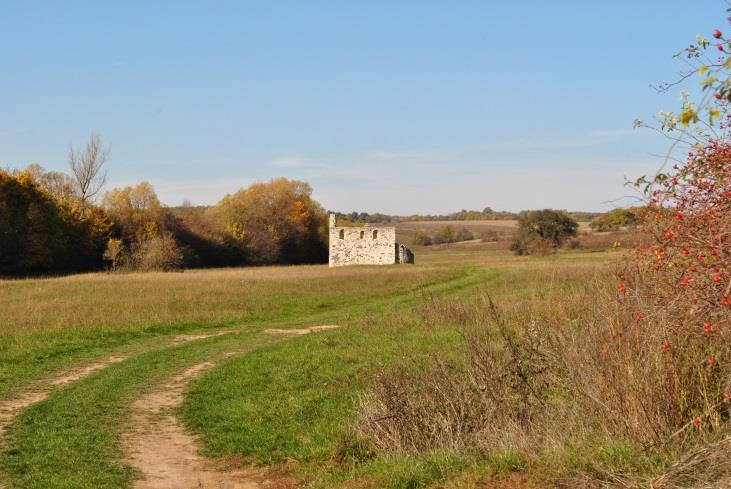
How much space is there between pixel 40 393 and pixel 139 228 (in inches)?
2184

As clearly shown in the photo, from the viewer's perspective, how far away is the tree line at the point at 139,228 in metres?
48.6

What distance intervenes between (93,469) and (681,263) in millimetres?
6365

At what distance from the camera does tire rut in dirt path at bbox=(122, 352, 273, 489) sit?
7.33m

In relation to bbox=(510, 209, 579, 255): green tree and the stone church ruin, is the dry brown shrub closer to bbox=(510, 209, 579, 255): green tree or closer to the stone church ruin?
the stone church ruin

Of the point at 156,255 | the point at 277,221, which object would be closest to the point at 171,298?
the point at 156,255

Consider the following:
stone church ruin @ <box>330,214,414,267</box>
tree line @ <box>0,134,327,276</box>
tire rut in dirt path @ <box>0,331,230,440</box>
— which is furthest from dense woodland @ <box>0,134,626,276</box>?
tire rut in dirt path @ <box>0,331,230,440</box>

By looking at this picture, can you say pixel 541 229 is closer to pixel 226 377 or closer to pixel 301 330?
pixel 301 330

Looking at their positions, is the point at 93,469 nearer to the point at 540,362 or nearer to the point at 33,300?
the point at 540,362

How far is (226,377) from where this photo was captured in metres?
12.7

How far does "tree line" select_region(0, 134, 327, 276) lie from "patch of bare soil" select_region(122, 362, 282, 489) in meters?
41.9

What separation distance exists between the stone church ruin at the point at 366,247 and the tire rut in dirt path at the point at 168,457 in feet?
179

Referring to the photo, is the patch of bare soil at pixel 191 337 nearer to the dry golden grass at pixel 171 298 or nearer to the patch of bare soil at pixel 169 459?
the dry golden grass at pixel 171 298

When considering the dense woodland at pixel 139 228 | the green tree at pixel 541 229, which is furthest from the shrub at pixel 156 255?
the green tree at pixel 541 229

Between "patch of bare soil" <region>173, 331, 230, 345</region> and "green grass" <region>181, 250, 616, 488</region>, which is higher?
"green grass" <region>181, 250, 616, 488</region>
